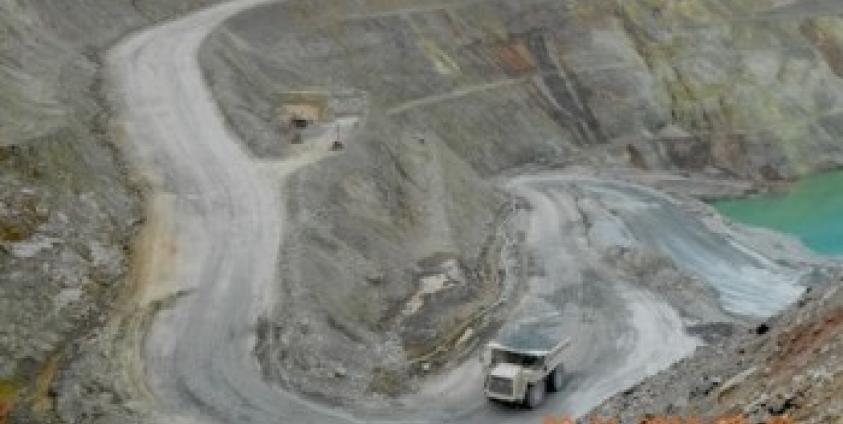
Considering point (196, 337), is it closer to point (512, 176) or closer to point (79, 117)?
point (79, 117)

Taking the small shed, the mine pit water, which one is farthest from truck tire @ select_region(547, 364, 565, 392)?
the mine pit water

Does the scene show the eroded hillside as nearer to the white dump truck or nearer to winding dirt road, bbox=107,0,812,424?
winding dirt road, bbox=107,0,812,424

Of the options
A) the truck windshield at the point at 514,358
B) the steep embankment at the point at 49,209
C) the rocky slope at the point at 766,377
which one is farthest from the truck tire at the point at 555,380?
the steep embankment at the point at 49,209

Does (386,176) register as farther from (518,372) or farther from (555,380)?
(518,372)

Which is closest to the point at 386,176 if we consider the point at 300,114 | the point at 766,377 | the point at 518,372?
the point at 300,114

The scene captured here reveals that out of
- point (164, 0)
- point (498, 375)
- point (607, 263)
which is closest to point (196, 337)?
point (498, 375)

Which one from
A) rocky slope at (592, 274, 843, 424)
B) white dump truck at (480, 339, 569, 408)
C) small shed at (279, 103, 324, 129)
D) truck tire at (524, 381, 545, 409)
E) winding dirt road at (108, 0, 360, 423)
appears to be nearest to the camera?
rocky slope at (592, 274, 843, 424)

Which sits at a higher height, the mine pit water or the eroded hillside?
the eroded hillside

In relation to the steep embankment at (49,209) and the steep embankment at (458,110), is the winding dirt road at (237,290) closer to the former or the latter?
the steep embankment at (458,110)
